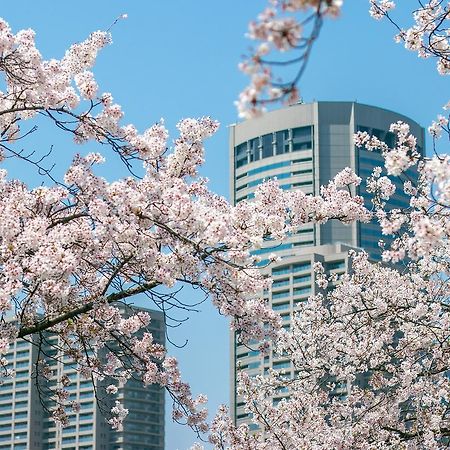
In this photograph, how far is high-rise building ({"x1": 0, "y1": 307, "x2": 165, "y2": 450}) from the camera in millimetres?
148000

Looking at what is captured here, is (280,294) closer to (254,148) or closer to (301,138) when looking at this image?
(301,138)

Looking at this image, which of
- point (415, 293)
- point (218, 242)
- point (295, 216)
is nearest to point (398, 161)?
point (218, 242)

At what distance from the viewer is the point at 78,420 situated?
15088 centimetres

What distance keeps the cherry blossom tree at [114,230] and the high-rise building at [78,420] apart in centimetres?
13575

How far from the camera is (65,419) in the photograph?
42.4ft

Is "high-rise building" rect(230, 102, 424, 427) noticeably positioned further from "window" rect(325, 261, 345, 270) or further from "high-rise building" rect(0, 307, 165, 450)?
"high-rise building" rect(0, 307, 165, 450)

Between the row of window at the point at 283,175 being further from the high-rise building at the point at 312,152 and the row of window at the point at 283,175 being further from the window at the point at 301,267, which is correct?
the window at the point at 301,267

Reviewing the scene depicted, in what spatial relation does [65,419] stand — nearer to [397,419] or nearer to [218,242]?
[218,242]

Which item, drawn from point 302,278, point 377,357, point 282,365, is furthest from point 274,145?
point 377,357

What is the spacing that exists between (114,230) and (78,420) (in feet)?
478

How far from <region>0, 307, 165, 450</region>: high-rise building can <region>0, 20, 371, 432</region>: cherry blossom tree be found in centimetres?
13575

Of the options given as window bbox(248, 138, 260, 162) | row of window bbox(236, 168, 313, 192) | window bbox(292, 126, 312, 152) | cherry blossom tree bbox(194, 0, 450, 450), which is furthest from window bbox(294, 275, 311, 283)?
cherry blossom tree bbox(194, 0, 450, 450)

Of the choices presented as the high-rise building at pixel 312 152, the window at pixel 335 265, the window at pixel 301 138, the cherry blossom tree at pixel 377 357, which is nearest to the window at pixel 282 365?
the high-rise building at pixel 312 152

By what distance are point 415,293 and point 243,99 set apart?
14297mm
